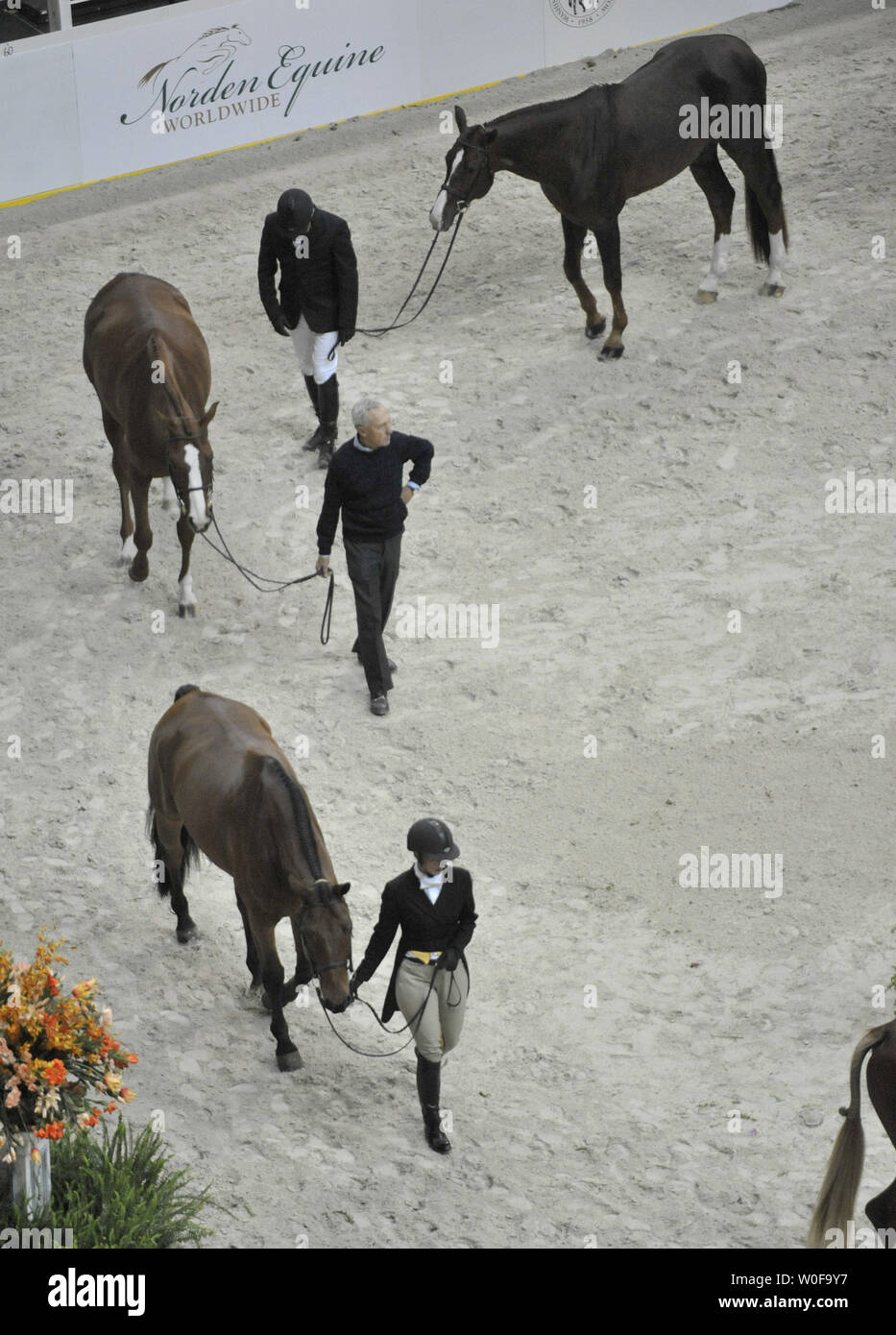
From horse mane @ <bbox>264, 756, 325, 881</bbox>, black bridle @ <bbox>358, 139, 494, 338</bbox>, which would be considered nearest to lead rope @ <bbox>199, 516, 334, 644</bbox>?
black bridle @ <bbox>358, 139, 494, 338</bbox>

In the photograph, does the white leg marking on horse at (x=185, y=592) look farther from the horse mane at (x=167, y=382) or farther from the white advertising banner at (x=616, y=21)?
the white advertising banner at (x=616, y=21)

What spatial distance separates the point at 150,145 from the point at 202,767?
8.95 m

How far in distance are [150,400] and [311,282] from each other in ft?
5.27

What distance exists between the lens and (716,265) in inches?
521

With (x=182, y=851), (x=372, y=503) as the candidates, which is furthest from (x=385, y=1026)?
(x=372, y=503)

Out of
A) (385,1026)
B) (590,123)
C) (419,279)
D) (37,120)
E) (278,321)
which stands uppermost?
(37,120)

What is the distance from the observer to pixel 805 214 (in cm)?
1403

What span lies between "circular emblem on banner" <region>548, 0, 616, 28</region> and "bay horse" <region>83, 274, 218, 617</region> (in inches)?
265

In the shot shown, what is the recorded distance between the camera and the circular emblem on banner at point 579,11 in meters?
16.2

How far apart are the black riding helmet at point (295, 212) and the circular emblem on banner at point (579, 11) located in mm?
6501

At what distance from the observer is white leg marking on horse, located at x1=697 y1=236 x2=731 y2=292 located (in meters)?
13.2

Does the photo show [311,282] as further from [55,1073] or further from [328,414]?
[55,1073]

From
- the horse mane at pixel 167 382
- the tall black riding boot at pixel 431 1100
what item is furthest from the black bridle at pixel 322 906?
the horse mane at pixel 167 382
